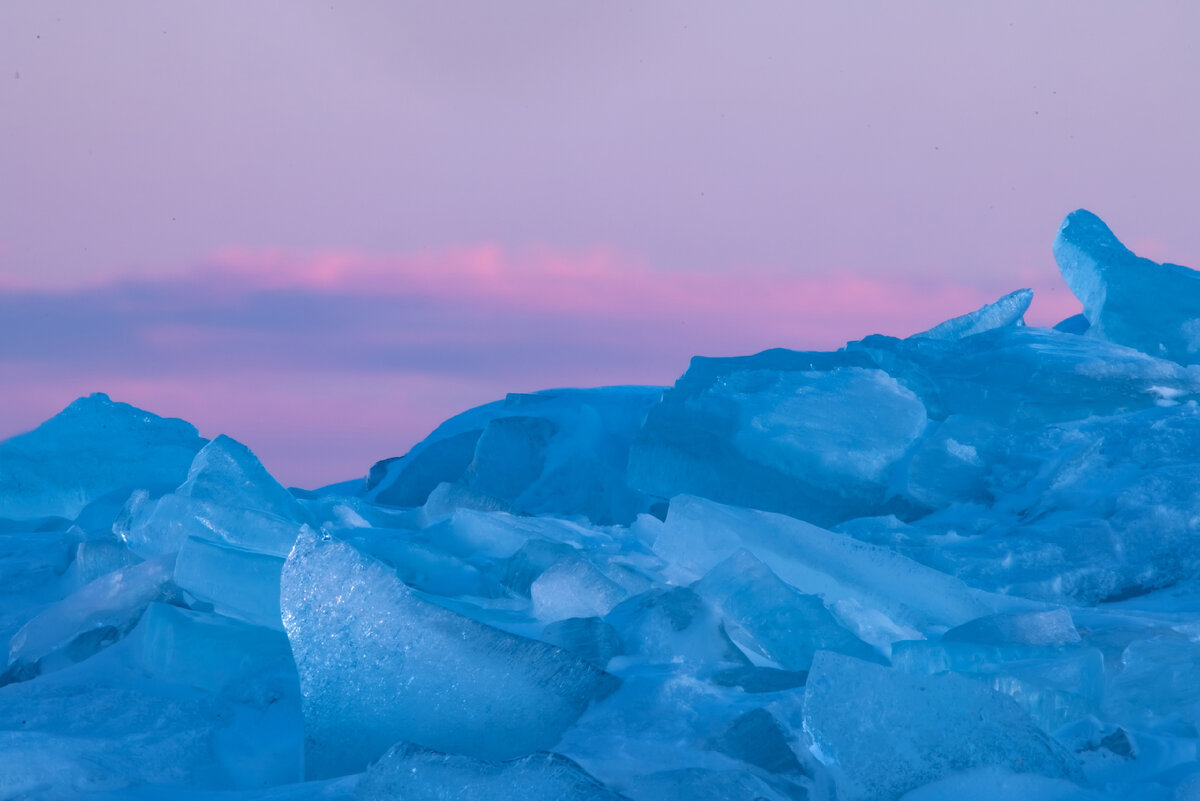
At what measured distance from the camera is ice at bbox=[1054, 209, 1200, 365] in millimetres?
5785

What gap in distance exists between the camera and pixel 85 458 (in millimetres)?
6434

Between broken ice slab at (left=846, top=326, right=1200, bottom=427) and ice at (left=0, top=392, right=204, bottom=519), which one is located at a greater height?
broken ice slab at (left=846, top=326, right=1200, bottom=427)

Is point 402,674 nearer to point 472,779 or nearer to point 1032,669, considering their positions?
point 472,779

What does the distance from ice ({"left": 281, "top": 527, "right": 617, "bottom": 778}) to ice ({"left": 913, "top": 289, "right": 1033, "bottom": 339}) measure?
4.74m

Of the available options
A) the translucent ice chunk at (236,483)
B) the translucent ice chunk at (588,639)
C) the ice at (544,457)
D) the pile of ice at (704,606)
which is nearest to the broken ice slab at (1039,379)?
the pile of ice at (704,606)

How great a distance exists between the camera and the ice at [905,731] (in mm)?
1883

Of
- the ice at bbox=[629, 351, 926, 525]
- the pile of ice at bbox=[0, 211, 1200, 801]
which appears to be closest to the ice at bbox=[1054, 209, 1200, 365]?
the pile of ice at bbox=[0, 211, 1200, 801]

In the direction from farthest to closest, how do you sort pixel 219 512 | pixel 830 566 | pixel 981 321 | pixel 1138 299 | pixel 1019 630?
1. pixel 981 321
2. pixel 1138 299
3. pixel 219 512
4. pixel 830 566
5. pixel 1019 630

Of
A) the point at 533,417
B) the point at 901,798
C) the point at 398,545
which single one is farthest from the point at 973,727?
the point at 533,417

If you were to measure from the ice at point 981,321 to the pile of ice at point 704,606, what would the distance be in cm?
58

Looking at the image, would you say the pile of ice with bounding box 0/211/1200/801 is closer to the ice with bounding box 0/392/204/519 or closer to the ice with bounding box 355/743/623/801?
the ice with bounding box 355/743/623/801

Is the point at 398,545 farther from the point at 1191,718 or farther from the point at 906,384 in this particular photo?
the point at 906,384

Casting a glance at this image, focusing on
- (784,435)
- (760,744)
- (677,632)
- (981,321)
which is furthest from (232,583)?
(981,321)

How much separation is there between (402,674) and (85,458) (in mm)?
5090
